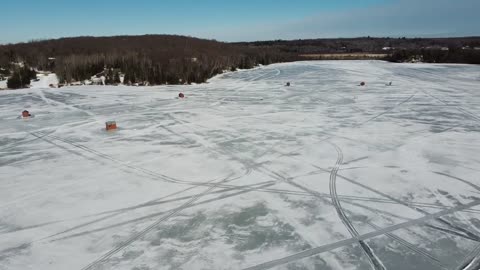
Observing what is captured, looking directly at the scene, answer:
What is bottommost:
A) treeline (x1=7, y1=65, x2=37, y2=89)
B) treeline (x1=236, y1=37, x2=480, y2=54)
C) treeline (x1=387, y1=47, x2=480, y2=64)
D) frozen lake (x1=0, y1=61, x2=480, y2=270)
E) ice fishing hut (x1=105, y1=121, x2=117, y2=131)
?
frozen lake (x1=0, y1=61, x2=480, y2=270)

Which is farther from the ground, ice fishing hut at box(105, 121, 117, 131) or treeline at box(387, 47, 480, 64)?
treeline at box(387, 47, 480, 64)

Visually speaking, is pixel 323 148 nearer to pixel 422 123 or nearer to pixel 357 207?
pixel 357 207

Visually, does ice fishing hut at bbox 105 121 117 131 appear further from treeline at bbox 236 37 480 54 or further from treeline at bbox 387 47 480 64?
treeline at bbox 236 37 480 54

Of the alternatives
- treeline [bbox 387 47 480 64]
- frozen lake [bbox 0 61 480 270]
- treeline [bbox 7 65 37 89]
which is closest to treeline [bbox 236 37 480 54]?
treeline [bbox 387 47 480 64]

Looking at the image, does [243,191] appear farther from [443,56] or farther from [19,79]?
[443,56]

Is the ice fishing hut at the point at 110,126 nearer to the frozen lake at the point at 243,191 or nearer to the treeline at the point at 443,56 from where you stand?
the frozen lake at the point at 243,191

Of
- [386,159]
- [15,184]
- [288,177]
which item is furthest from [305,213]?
[15,184]

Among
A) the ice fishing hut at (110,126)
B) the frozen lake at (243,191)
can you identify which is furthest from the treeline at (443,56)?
the ice fishing hut at (110,126)
